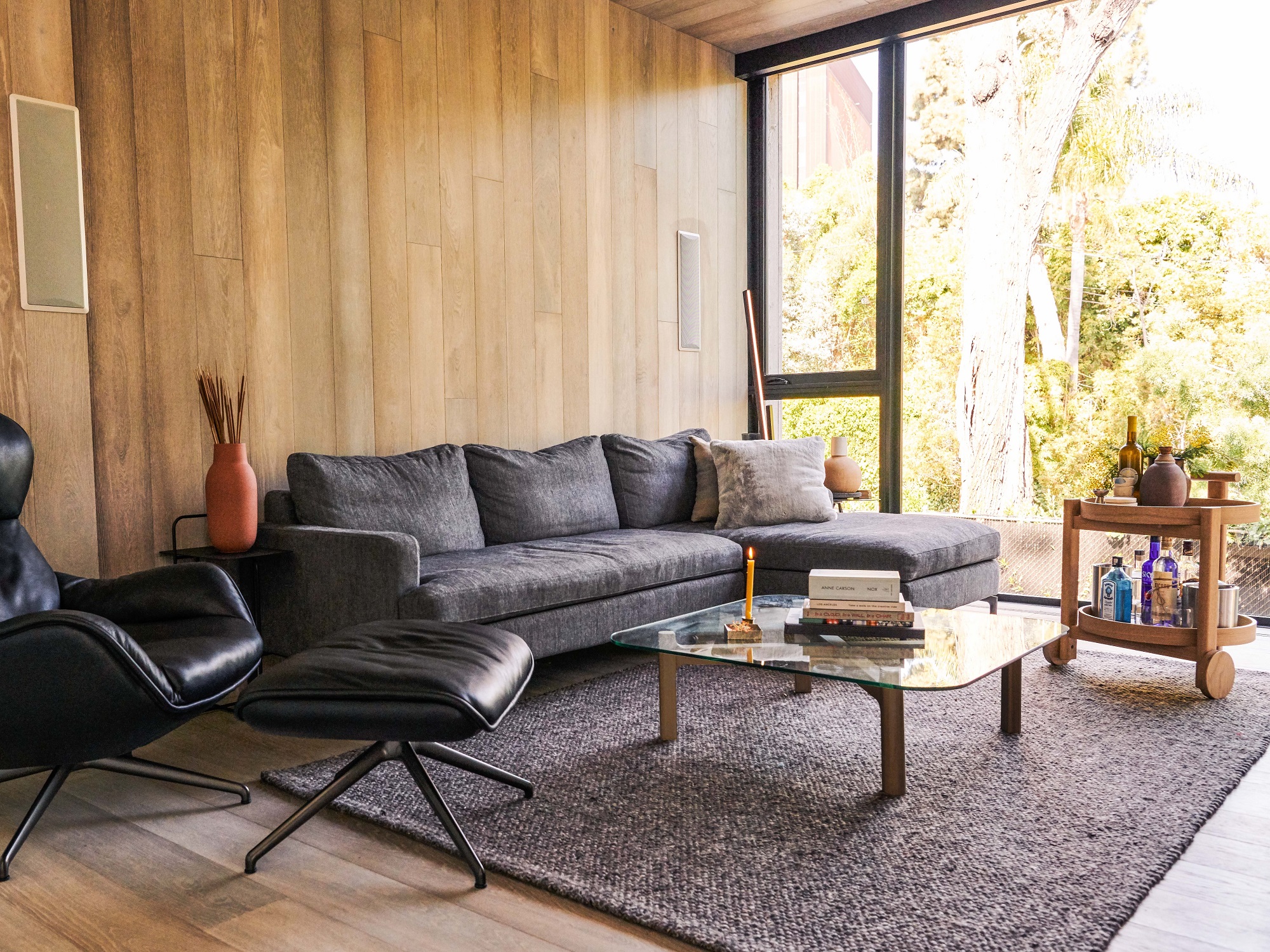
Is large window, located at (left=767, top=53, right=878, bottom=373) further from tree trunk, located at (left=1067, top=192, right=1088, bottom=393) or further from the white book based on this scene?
the white book

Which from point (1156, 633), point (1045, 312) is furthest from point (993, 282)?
point (1156, 633)

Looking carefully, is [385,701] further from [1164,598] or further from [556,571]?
[1164,598]

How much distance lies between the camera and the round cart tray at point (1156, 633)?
3166 mm

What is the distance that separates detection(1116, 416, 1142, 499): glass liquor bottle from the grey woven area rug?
69 centimetres

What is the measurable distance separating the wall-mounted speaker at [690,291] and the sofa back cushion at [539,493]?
1217mm

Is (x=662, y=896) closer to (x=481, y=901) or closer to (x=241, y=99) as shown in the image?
(x=481, y=901)

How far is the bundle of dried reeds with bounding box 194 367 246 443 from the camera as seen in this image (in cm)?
321

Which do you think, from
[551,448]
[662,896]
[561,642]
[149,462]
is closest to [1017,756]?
[662,896]

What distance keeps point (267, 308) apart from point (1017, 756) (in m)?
2.75

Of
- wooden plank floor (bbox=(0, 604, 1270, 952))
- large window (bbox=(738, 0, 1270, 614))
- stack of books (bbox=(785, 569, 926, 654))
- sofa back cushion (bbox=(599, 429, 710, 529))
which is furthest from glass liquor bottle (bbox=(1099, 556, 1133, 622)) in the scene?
sofa back cushion (bbox=(599, 429, 710, 529))

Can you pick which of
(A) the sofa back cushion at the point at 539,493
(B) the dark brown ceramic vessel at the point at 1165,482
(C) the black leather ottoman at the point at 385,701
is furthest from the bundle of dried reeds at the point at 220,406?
(B) the dark brown ceramic vessel at the point at 1165,482

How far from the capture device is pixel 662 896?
5.96 ft

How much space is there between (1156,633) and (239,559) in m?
2.89

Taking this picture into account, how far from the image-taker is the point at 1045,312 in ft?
15.4
